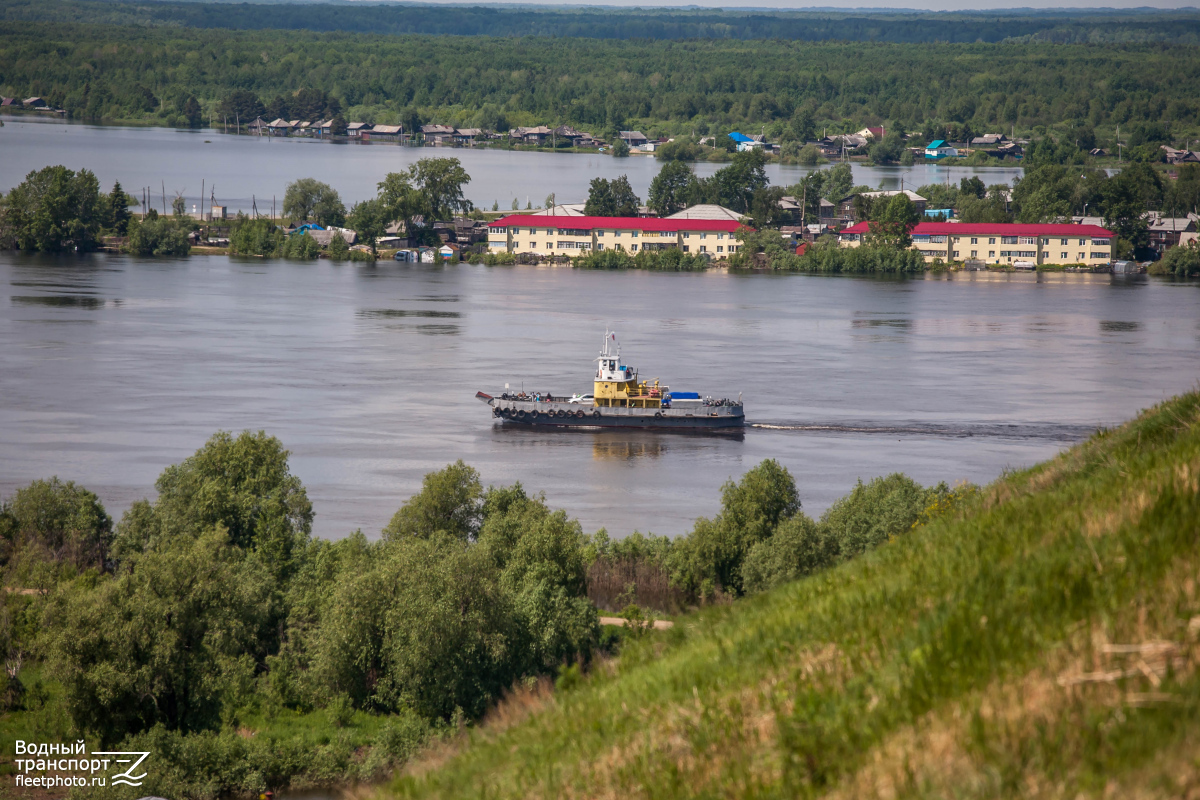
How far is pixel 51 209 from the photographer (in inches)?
1882

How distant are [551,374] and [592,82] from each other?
10133 cm

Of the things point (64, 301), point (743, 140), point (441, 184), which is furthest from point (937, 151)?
point (64, 301)

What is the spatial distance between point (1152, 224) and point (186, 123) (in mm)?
82341

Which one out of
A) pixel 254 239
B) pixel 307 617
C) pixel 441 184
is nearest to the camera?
pixel 307 617

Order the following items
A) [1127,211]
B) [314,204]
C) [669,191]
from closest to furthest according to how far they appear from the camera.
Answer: [1127,211]
[314,204]
[669,191]

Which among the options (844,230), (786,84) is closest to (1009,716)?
(844,230)

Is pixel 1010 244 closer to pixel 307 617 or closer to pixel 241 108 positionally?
pixel 307 617

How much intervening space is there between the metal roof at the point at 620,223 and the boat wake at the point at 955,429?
29526 mm

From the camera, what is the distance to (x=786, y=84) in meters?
121

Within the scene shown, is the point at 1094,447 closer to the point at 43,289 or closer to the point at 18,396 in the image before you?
the point at 18,396

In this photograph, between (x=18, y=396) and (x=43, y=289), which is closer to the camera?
(x=18, y=396)

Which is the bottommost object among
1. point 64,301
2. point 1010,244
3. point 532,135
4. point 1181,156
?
point 64,301

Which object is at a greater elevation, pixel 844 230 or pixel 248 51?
pixel 248 51

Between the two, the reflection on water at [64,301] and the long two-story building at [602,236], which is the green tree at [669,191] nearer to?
the long two-story building at [602,236]
